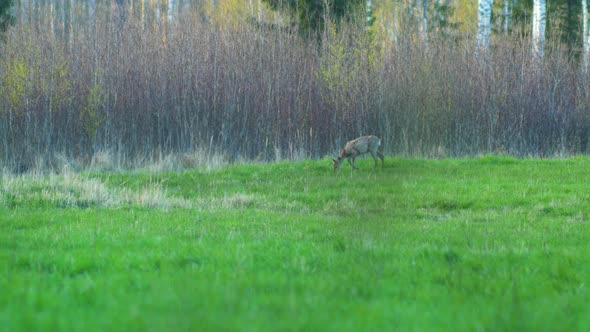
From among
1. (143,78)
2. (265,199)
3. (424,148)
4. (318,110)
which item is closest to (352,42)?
(318,110)

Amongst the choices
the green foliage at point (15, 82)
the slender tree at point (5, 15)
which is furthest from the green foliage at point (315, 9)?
the slender tree at point (5, 15)

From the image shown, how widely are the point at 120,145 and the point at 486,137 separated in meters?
9.75

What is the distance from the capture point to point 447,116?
19.2 meters

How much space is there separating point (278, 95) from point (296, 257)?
13624 mm

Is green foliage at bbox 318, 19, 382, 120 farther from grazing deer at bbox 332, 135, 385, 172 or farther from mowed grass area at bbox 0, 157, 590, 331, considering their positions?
mowed grass area at bbox 0, 157, 590, 331

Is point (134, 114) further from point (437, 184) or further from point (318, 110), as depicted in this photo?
point (437, 184)

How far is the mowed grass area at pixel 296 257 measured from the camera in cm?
410

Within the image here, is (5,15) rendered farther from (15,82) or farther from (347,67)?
(347,67)

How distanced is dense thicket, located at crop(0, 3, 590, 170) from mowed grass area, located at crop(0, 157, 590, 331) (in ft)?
19.8

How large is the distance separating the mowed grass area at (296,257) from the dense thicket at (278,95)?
237 inches

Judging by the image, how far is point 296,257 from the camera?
20.4 feet

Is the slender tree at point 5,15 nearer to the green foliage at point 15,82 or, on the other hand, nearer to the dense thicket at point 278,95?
the dense thicket at point 278,95

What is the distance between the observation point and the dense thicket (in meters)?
A: 18.7

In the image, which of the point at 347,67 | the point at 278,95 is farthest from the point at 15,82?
the point at 347,67
